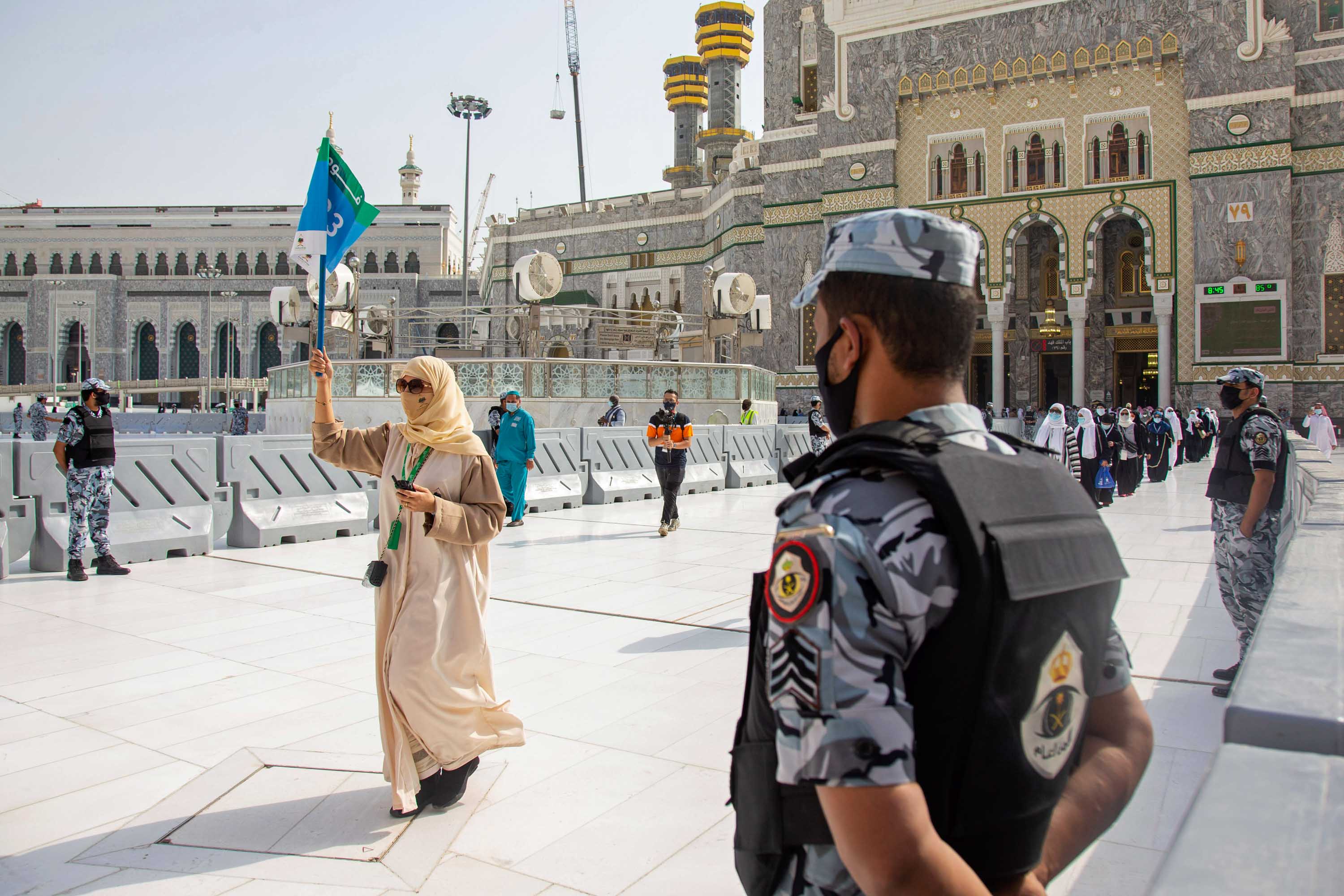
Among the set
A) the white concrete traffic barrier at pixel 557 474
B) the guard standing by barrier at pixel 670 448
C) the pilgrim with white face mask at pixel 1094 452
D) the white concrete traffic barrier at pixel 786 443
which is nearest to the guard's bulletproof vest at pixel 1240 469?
the guard standing by barrier at pixel 670 448

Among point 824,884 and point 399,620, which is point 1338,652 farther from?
point 399,620

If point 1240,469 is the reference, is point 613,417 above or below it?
above

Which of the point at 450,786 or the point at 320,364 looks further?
the point at 320,364

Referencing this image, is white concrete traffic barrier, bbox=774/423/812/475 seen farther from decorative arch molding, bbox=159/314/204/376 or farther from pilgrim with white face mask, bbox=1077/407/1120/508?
decorative arch molding, bbox=159/314/204/376

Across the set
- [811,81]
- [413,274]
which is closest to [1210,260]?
[811,81]

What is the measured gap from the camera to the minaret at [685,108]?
185 feet

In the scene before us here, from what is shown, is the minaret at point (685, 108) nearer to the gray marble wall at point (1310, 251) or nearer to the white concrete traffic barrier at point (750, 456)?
the gray marble wall at point (1310, 251)

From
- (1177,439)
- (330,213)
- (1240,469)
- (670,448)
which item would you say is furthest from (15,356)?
(1240,469)

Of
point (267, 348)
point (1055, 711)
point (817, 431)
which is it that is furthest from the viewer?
point (267, 348)

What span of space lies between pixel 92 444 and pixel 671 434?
18.2 feet

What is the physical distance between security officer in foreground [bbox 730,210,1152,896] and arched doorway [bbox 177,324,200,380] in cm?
6709

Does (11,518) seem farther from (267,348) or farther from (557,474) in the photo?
(267,348)

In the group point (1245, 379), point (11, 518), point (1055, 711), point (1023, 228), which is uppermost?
point (1023, 228)

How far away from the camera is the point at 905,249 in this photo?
1.26 metres
